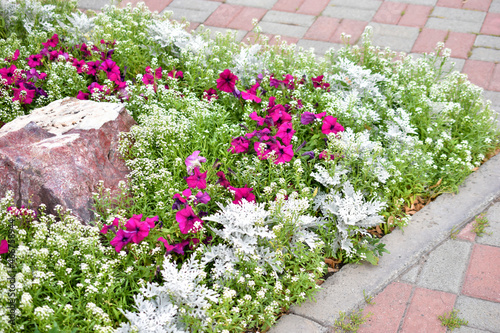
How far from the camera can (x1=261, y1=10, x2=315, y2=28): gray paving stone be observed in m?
5.71

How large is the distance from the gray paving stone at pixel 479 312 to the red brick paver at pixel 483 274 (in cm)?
4

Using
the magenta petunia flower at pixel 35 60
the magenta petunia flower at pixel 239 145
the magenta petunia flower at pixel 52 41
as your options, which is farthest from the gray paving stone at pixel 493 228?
the magenta petunia flower at pixel 52 41

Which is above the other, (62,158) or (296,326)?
(62,158)

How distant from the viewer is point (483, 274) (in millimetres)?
2941

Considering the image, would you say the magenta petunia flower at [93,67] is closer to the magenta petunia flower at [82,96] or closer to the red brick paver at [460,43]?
the magenta petunia flower at [82,96]

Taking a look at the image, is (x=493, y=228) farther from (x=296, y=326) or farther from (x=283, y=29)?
(x=283, y=29)

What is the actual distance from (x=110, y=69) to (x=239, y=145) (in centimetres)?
137

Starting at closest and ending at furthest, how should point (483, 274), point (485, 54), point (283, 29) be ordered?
point (483, 274)
point (485, 54)
point (283, 29)

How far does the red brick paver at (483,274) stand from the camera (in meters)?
2.83

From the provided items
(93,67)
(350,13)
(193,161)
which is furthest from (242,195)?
(350,13)

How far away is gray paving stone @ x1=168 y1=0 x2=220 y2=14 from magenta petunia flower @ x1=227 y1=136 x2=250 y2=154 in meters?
3.09

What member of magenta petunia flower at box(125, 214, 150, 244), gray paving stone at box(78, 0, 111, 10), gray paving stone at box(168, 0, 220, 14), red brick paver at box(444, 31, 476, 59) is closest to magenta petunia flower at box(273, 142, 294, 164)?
magenta petunia flower at box(125, 214, 150, 244)

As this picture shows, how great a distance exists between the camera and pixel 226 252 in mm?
2814

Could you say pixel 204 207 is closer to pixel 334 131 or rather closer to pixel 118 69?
pixel 334 131
